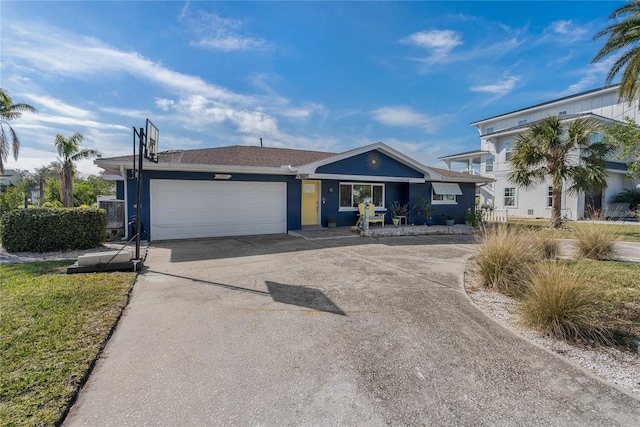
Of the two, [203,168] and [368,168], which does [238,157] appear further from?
[368,168]

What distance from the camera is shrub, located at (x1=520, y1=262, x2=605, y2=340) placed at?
364 centimetres

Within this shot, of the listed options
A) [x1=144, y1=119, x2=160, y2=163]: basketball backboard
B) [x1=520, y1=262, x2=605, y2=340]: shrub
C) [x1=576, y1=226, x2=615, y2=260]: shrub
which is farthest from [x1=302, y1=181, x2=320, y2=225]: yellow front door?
[x1=520, y1=262, x2=605, y2=340]: shrub

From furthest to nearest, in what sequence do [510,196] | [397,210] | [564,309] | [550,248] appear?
[510,196] < [397,210] < [550,248] < [564,309]

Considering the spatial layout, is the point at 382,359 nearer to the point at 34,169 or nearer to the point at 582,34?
the point at 582,34

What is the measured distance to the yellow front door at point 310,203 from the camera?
45.9 ft

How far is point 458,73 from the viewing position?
1530cm

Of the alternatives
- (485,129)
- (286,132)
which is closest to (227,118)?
(286,132)

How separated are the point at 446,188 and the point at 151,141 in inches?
578

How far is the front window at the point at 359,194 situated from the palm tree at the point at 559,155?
740cm

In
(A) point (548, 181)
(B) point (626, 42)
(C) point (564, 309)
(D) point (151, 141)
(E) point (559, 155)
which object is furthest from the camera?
(A) point (548, 181)

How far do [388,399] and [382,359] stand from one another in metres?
0.64

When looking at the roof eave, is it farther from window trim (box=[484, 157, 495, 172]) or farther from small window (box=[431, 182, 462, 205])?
window trim (box=[484, 157, 495, 172])

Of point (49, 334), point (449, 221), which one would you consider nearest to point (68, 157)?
point (49, 334)

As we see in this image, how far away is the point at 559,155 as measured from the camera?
14727 mm
